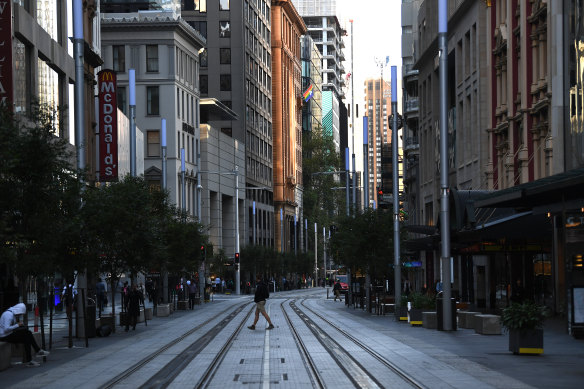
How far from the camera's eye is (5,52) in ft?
109

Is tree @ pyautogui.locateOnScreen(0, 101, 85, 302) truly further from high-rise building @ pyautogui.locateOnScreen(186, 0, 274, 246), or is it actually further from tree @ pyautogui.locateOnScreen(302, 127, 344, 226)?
tree @ pyautogui.locateOnScreen(302, 127, 344, 226)

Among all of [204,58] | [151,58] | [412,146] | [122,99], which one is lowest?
[412,146]

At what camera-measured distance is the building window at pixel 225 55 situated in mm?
130875

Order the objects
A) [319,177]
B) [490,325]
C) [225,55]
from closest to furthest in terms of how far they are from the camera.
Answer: [490,325] → [225,55] → [319,177]

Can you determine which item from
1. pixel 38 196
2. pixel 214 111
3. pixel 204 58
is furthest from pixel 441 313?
pixel 204 58

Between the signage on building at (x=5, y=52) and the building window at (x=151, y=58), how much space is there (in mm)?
68967

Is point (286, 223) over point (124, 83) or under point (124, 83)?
under

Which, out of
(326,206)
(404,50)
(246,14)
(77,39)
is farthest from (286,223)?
(77,39)

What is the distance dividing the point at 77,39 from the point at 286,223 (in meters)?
131

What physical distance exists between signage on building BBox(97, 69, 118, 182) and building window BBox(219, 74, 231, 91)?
74.8m

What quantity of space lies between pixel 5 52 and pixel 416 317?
16.1 metres

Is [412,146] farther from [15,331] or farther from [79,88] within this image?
[15,331]

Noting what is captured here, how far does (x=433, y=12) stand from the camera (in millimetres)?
72000

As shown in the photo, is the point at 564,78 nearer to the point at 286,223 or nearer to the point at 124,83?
the point at 124,83
